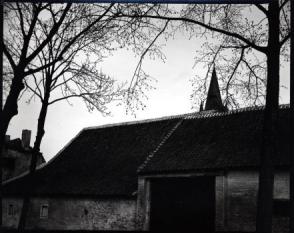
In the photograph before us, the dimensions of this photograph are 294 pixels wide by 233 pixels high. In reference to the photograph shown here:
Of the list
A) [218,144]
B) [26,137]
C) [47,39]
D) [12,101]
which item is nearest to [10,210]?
[26,137]

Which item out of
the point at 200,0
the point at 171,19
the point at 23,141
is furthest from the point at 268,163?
the point at 23,141

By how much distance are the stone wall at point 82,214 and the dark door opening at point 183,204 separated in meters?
1.55

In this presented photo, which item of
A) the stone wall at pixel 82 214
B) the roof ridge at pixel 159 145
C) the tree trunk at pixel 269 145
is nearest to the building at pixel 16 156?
the stone wall at pixel 82 214

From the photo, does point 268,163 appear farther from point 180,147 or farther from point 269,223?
point 180,147

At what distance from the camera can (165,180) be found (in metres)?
22.8

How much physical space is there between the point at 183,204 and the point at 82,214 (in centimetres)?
714

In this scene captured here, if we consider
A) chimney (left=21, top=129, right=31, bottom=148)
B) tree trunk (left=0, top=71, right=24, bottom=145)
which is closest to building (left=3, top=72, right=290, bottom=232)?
tree trunk (left=0, top=71, right=24, bottom=145)

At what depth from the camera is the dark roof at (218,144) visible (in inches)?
777

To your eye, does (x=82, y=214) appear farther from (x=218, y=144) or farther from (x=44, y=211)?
(x=218, y=144)

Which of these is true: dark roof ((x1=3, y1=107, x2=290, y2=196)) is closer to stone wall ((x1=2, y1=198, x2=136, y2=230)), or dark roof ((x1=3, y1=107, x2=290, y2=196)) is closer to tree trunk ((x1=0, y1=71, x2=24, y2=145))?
stone wall ((x1=2, y1=198, x2=136, y2=230))

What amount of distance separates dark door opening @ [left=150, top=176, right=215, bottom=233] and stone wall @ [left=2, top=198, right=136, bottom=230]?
5.08 ft

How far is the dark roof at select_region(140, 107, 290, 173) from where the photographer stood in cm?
1973

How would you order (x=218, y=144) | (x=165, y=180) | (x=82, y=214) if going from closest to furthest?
(x=218, y=144) < (x=165, y=180) < (x=82, y=214)

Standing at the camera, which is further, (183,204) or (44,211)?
(44,211)
